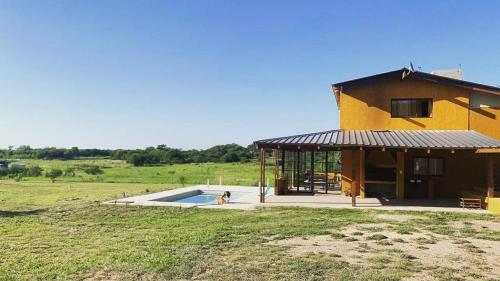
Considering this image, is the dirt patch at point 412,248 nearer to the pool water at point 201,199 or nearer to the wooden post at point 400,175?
the wooden post at point 400,175

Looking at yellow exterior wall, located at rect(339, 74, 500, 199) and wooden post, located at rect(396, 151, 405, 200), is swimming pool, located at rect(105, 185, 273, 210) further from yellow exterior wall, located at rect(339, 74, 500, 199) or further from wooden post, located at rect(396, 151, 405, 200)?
wooden post, located at rect(396, 151, 405, 200)

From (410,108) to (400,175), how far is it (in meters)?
3.22

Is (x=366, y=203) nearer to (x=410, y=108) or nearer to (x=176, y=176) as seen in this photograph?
(x=410, y=108)

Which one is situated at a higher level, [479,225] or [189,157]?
[189,157]

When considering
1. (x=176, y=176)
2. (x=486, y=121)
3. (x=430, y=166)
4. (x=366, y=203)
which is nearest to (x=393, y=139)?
(x=366, y=203)

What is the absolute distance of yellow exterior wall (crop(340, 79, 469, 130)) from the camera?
18156 millimetres

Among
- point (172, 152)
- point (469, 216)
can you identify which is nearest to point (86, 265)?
point (469, 216)

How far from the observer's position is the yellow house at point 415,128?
695 inches

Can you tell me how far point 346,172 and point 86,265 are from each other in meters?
13.7

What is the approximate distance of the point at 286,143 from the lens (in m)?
15.8

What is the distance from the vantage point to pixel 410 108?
18.7 metres

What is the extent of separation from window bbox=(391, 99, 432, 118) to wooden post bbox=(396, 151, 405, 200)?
2.15 m

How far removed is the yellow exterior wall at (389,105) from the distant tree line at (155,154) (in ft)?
174

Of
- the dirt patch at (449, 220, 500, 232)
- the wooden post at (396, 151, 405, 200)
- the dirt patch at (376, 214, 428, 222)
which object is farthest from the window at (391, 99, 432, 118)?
the dirt patch at (449, 220, 500, 232)
